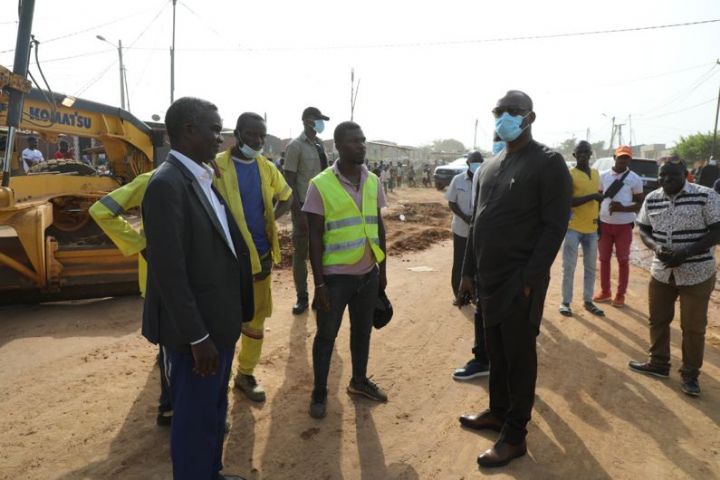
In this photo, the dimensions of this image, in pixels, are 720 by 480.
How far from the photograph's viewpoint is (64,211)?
7828 millimetres

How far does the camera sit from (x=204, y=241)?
204 cm

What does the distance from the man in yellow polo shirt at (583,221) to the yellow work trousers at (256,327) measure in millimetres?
3679

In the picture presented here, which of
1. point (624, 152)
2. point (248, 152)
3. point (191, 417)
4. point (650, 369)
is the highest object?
point (624, 152)

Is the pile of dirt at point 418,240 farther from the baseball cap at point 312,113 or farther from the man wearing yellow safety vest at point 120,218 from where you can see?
the man wearing yellow safety vest at point 120,218

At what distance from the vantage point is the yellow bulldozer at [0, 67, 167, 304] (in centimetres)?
530

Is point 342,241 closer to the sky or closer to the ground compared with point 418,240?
closer to the sky

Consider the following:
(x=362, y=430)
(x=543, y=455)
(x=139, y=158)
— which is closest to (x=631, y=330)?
(x=543, y=455)

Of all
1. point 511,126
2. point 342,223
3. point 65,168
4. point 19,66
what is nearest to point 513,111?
point 511,126

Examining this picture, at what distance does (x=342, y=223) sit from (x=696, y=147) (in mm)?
48103

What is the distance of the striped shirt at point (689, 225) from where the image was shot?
3.76 meters

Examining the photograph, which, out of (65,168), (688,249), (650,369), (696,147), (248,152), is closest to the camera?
(248,152)

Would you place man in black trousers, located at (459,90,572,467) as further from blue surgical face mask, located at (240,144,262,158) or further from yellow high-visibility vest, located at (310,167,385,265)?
blue surgical face mask, located at (240,144,262,158)

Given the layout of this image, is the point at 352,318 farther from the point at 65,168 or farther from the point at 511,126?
the point at 65,168

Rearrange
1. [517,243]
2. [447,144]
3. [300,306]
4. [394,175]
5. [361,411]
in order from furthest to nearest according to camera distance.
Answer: [447,144] → [394,175] → [300,306] → [361,411] → [517,243]
